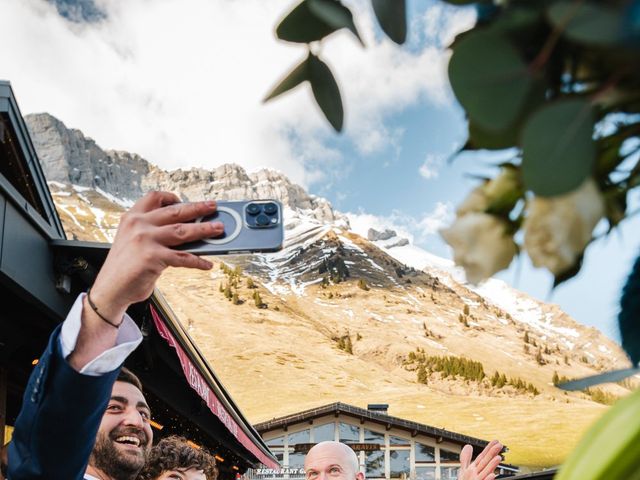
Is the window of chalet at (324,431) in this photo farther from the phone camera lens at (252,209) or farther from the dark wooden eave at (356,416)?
the phone camera lens at (252,209)

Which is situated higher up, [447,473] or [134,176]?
[134,176]

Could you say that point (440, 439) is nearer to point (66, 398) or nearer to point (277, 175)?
point (66, 398)

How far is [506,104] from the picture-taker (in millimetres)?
339

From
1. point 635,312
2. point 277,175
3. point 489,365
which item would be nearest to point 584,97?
point 635,312

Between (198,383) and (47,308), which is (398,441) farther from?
(47,308)

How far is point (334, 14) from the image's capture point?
402 millimetres

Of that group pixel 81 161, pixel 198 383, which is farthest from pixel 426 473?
pixel 81 161

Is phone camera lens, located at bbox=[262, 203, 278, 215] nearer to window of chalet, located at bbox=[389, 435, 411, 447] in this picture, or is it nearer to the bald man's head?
the bald man's head

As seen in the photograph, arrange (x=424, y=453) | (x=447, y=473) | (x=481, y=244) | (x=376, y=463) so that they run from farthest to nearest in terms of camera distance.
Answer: (x=376, y=463), (x=424, y=453), (x=447, y=473), (x=481, y=244)

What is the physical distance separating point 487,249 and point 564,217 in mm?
68

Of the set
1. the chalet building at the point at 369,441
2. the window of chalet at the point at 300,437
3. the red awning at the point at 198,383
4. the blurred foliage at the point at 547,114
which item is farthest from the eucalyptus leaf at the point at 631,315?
the window of chalet at the point at 300,437

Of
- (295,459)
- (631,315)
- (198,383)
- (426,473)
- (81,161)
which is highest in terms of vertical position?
(81,161)

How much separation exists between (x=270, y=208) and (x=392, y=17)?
0.55m

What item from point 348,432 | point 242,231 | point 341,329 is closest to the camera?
point 242,231
